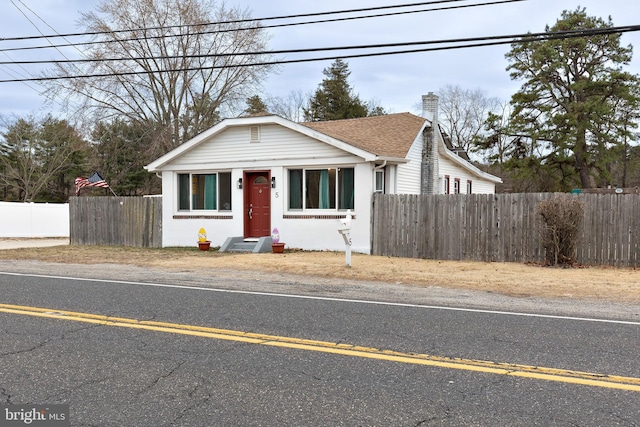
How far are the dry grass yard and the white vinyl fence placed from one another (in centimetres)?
1254

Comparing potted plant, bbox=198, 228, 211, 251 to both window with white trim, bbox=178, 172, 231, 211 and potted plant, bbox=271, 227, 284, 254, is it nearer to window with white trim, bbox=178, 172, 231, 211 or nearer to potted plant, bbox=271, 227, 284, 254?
window with white trim, bbox=178, 172, 231, 211

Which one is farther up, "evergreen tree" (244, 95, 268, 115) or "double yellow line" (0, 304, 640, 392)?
"evergreen tree" (244, 95, 268, 115)

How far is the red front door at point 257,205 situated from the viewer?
60.7 feet

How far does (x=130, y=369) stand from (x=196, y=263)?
9632 millimetres

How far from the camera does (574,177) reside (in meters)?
35.9

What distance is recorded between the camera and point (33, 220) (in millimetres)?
29688

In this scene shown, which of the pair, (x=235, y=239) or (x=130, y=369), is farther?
(x=235, y=239)

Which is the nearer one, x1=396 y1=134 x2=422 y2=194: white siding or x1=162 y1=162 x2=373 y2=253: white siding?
x1=162 y1=162 x2=373 y2=253: white siding

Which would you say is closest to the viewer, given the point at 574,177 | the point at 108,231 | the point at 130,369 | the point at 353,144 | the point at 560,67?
the point at 130,369

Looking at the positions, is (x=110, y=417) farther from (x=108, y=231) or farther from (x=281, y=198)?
(x=108, y=231)

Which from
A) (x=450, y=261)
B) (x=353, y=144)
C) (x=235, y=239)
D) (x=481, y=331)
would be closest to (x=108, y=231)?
(x=235, y=239)

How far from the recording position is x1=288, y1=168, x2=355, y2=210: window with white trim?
1723 centimetres

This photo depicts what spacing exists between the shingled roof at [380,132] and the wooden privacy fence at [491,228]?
2.33 metres

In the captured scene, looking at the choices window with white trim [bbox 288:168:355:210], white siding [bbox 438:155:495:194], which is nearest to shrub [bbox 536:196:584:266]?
window with white trim [bbox 288:168:355:210]
